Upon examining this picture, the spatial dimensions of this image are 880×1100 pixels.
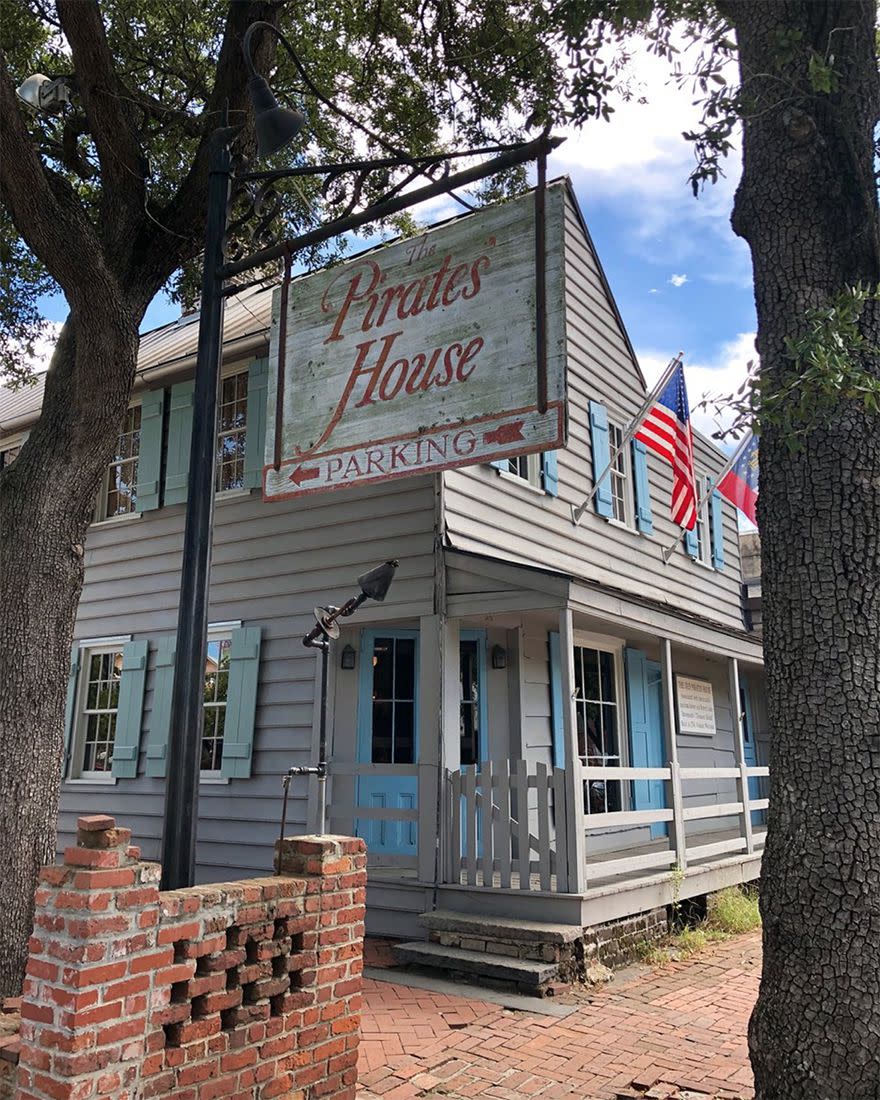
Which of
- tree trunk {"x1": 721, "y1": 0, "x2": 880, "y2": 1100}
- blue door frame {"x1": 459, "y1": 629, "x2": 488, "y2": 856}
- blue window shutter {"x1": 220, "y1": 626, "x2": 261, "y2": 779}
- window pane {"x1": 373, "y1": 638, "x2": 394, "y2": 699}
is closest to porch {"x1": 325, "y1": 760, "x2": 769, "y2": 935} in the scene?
blue door frame {"x1": 459, "y1": 629, "x2": 488, "y2": 856}

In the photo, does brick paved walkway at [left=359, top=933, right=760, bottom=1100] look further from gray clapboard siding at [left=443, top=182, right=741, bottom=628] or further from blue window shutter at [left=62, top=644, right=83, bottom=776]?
blue window shutter at [left=62, top=644, right=83, bottom=776]

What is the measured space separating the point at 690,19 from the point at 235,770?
7.23 metres

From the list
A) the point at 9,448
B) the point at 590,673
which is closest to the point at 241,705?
the point at 590,673

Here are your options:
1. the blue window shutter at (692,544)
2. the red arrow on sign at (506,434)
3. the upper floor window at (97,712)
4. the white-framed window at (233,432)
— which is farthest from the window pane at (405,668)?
the blue window shutter at (692,544)

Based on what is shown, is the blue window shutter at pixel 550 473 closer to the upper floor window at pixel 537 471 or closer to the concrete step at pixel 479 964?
the upper floor window at pixel 537 471

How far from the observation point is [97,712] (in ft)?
34.4

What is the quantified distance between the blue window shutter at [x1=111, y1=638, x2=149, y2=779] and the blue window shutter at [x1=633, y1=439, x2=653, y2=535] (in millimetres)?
6433

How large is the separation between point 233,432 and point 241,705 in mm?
3056

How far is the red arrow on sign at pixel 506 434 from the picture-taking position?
3984mm

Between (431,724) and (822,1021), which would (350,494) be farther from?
(822,1021)

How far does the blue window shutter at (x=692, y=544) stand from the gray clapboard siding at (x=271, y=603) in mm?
6553

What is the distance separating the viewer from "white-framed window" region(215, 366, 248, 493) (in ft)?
32.4

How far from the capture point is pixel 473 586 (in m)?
7.73

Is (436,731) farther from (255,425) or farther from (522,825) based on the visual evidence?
(255,425)
